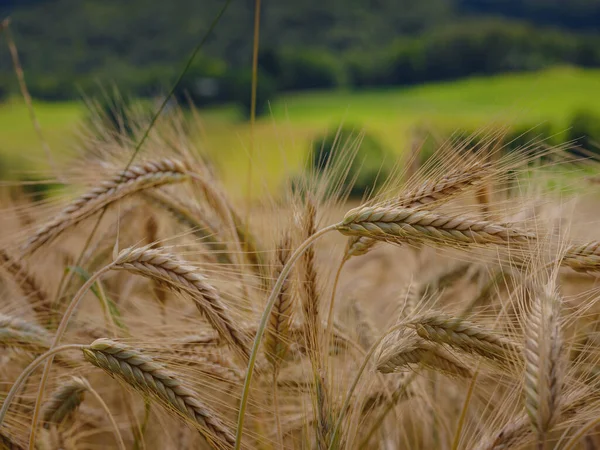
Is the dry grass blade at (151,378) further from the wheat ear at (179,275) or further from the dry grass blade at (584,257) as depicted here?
the dry grass blade at (584,257)

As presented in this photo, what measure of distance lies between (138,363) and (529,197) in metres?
0.63

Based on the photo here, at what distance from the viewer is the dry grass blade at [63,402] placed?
2.65 ft

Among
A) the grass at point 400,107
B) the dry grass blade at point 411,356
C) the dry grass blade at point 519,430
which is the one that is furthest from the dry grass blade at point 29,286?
the grass at point 400,107

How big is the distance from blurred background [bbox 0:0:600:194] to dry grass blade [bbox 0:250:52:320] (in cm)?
284

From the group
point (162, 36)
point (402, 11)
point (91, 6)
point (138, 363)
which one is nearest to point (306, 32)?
point (402, 11)

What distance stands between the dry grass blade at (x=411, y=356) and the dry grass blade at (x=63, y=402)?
43 centimetres

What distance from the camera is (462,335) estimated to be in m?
0.66

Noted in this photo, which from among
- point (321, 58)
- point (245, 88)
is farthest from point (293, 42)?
point (245, 88)

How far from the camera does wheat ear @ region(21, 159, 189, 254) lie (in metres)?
0.91

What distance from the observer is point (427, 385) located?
109cm

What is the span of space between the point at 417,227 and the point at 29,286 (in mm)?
805

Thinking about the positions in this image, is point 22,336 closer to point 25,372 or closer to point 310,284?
point 25,372

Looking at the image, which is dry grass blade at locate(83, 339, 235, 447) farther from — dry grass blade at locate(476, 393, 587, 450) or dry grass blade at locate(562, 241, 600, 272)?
dry grass blade at locate(562, 241, 600, 272)

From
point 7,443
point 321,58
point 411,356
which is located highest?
point 321,58
